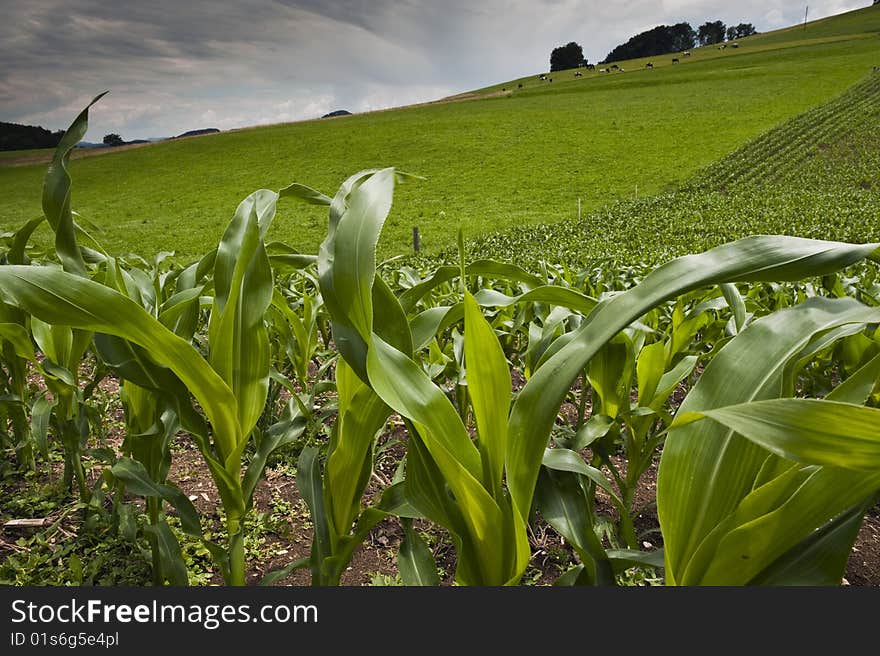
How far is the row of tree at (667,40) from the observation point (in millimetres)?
78625

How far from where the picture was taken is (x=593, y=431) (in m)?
1.37

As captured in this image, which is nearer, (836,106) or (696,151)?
(696,151)

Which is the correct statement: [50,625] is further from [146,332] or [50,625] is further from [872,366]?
[872,366]

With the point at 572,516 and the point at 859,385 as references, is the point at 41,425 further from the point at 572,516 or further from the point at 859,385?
the point at 859,385

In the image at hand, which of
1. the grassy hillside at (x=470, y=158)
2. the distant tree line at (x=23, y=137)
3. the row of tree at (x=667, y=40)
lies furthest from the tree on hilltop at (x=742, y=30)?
the distant tree line at (x=23, y=137)

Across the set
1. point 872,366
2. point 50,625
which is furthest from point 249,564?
point 872,366

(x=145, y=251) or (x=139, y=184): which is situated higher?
(x=139, y=184)

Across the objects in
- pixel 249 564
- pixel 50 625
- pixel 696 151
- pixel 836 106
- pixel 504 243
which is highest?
pixel 836 106

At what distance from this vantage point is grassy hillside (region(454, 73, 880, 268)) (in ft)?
34.3

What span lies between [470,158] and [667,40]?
73351 mm

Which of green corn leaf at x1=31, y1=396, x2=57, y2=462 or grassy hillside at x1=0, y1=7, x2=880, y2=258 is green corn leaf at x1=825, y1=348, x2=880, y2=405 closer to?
green corn leaf at x1=31, y1=396, x2=57, y2=462

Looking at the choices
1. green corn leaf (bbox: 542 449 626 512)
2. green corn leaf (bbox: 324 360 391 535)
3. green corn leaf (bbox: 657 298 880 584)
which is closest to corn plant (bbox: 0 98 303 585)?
green corn leaf (bbox: 324 360 391 535)

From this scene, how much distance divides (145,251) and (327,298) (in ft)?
49.1

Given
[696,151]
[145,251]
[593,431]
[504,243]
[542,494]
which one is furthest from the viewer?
[696,151]
